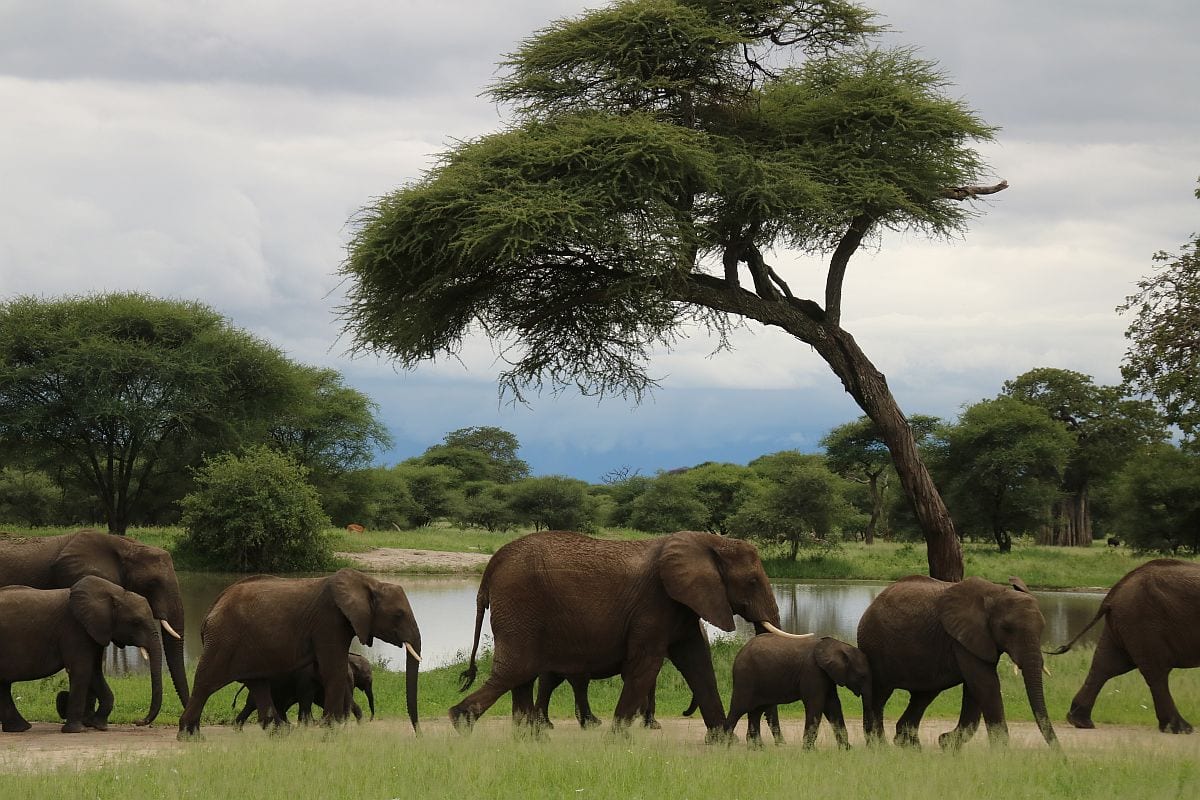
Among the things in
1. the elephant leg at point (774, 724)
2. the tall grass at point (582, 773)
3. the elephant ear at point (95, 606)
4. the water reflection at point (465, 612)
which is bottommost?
the water reflection at point (465, 612)

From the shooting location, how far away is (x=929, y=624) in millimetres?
11953

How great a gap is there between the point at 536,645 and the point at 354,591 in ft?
5.56

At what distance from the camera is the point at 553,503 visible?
6850cm

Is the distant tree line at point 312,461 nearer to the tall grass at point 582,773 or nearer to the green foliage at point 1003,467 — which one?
the green foliage at point 1003,467

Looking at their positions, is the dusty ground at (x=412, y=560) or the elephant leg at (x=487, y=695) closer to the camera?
the elephant leg at (x=487, y=695)

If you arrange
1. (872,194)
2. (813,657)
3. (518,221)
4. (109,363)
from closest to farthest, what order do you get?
(813,657) → (518,221) → (872,194) → (109,363)

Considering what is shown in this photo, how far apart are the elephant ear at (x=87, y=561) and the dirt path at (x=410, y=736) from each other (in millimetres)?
1518

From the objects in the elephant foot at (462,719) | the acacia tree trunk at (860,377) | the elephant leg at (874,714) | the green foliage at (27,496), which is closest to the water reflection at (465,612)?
the acacia tree trunk at (860,377)

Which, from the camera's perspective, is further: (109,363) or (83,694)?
(109,363)

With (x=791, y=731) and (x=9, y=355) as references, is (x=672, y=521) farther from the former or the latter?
(x=791, y=731)

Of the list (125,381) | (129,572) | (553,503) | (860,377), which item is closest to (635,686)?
(129,572)

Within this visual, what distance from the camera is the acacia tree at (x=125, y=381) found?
4428 cm

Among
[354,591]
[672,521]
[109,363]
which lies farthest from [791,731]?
[672,521]

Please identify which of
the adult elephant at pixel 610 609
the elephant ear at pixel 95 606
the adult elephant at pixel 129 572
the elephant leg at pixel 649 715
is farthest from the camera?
the adult elephant at pixel 129 572
